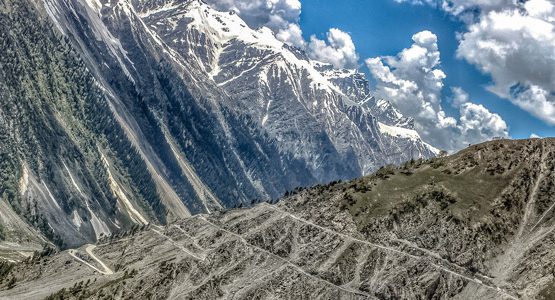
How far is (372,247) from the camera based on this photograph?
158 m

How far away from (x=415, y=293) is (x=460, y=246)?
2046cm

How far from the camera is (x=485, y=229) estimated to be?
520 ft

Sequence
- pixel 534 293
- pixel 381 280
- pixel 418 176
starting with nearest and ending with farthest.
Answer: pixel 534 293
pixel 381 280
pixel 418 176

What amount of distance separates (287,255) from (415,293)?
3673 centimetres

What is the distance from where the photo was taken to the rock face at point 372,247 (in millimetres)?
147375

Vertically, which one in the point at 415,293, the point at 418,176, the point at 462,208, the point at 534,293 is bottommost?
the point at 534,293

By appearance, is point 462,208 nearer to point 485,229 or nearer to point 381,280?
point 485,229

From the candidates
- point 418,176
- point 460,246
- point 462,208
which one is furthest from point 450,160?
point 460,246

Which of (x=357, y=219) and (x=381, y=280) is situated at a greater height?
(x=357, y=219)

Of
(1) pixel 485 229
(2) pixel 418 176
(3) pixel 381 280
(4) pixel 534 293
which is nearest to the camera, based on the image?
(4) pixel 534 293

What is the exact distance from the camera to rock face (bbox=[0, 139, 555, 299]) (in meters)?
147

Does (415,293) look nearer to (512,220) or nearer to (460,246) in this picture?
(460,246)

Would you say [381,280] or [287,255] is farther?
[287,255]

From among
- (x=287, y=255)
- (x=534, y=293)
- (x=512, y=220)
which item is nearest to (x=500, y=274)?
(x=534, y=293)
